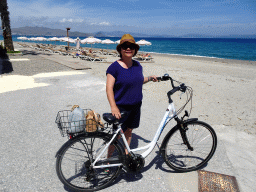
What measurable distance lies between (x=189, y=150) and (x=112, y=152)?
129 centimetres

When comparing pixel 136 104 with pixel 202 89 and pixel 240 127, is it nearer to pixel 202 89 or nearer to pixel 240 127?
pixel 240 127

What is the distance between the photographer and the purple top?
2242 mm

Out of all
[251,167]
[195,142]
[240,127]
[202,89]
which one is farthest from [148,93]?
[251,167]

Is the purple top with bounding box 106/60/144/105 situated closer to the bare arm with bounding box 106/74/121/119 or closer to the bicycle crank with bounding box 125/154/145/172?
the bare arm with bounding box 106/74/121/119

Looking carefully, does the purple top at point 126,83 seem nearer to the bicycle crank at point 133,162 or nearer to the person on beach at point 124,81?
the person on beach at point 124,81

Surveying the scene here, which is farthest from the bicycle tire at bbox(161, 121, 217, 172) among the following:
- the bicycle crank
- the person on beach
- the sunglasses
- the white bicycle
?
the sunglasses

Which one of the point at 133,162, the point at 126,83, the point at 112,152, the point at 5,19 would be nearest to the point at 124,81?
the point at 126,83

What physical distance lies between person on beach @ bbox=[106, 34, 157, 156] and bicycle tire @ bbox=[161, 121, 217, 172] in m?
0.78

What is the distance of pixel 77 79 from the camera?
914 centimetres

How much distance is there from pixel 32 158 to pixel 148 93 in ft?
16.8

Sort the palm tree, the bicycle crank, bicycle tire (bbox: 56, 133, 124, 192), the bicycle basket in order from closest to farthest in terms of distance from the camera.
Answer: the bicycle basket → bicycle tire (bbox: 56, 133, 124, 192) → the bicycle crank → the palm tree

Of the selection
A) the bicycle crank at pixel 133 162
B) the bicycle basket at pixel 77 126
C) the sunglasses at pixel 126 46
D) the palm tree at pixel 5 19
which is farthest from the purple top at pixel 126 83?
the palm tree at pixel 5 19

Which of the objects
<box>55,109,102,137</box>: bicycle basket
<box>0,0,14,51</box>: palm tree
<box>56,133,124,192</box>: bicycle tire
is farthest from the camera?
<box>0,0,14,51</box>: palm tree

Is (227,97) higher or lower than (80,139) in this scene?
lower
